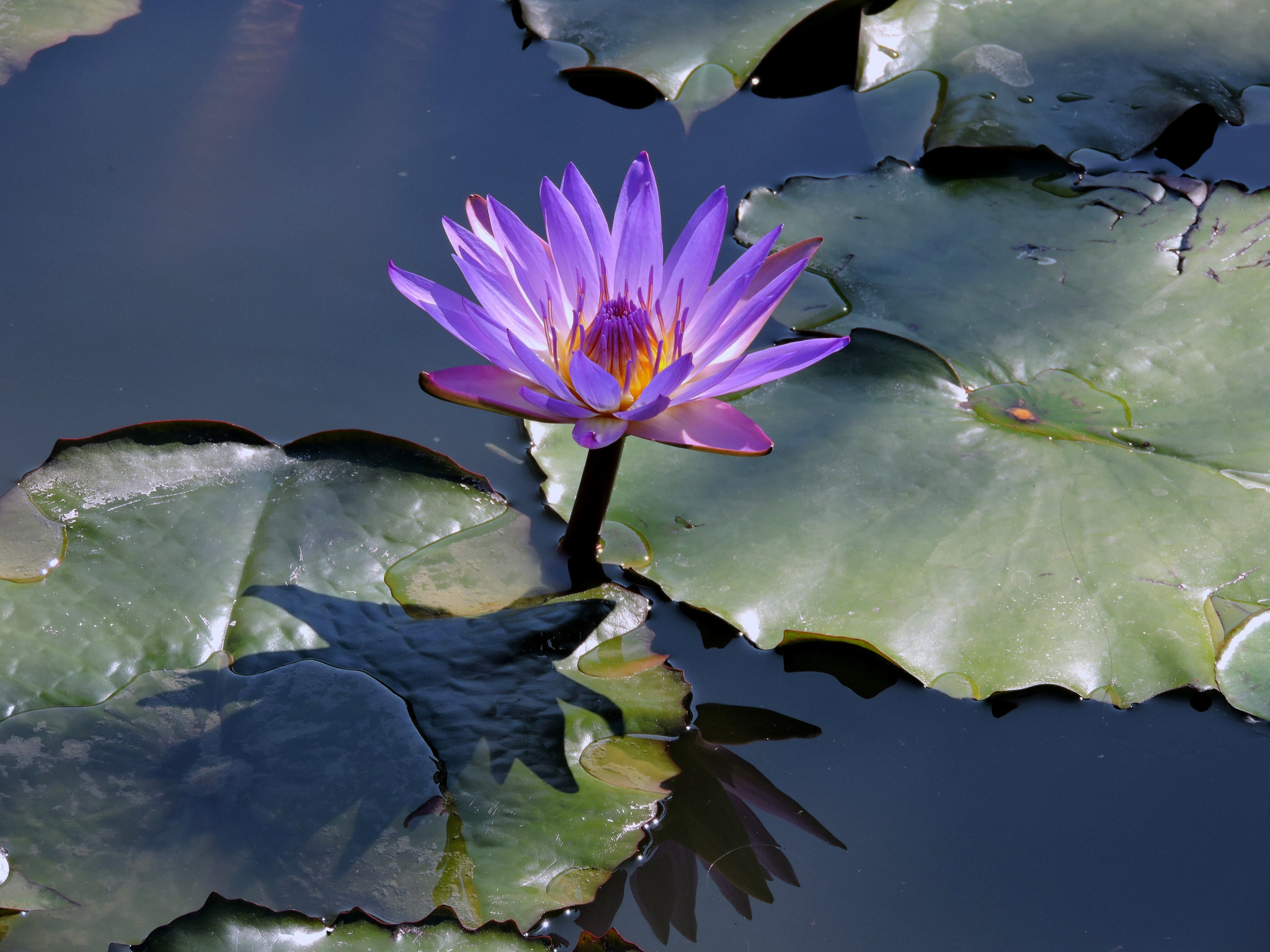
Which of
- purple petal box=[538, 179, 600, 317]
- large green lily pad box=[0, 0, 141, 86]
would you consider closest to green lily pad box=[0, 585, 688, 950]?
purple petal box=[538, 179, 600, 317]

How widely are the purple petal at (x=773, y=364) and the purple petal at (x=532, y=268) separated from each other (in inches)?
11.9

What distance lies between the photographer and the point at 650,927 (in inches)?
50.6

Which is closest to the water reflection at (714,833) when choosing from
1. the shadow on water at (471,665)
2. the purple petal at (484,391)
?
the shadow on water at (471,665)

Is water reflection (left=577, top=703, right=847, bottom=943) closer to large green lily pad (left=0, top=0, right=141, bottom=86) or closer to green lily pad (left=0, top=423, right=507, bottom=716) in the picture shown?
green lily pad (left=0, top=423, right=507, bottom=716)

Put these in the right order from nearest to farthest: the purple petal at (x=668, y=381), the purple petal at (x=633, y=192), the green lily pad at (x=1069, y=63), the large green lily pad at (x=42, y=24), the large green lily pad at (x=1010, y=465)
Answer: the purple petal at (x=668, y=381) < the purple petal at (x=633, y=192) < the large green lily pad at (x=1010, y=465) < the green lily pad at (x=1069, y=63) < the large green lily pad at (x=42, y=24)

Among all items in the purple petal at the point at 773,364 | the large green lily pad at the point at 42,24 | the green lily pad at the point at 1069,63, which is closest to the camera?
the purple petal at the point at 773,364

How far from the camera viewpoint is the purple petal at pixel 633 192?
138cm

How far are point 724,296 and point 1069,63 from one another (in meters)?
→ 1.67

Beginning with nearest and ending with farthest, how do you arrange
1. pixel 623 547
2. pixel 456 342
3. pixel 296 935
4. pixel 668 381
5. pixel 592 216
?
pixel 296 935, pixel 668 381, pixel 592 216, pixel 623 547, pixel 456 342

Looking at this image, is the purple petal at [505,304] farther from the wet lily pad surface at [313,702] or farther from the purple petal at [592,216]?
the wet lily pad surface at [313,702]

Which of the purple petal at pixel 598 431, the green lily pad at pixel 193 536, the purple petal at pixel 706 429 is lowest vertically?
the green lily pad at pixel 193 536

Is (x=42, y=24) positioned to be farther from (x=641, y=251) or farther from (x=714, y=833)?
(x=714, y=833)

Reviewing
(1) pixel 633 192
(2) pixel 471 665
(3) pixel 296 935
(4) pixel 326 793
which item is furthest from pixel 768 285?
(3) pixel 296 935

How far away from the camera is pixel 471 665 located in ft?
4.71
